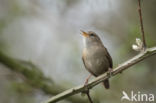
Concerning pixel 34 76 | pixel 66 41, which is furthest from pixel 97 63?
pixel 66 41

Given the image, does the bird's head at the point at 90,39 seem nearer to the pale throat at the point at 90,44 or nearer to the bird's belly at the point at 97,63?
the pale throat at the point at 90,44

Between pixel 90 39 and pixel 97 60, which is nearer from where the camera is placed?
pixel 97 60

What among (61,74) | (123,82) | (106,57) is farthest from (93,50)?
(61,74)

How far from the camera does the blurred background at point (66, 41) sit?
4.63 metres

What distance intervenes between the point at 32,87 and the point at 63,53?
1469 millimetres

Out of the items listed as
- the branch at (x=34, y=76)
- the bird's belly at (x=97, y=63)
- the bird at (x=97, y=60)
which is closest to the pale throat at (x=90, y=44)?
the bird at (x=97, y=60)

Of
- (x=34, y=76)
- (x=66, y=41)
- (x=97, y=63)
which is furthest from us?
(x=66, y=41)

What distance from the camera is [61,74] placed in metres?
5.48

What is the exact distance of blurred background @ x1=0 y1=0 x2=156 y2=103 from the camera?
15.2 feet

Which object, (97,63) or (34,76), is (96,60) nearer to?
(97,63)

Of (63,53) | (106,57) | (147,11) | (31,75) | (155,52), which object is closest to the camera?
(155,52)

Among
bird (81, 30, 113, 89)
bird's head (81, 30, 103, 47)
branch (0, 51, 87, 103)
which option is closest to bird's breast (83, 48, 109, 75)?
bird (81, 30, 113, 89)

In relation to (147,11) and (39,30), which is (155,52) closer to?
(147,11)

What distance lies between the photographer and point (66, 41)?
6137 millimetres
